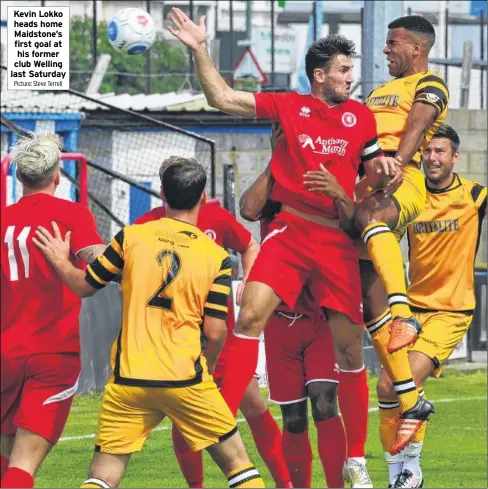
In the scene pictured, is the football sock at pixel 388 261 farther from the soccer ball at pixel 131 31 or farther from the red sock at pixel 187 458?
the soccer ball at pixel 131 31

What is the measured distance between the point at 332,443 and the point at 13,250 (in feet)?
8.28

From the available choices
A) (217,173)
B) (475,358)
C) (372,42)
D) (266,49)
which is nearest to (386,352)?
(372,42)

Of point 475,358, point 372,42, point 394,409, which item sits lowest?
point 475,358

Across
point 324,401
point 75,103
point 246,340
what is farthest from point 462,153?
point 246,340

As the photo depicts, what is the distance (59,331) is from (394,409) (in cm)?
267

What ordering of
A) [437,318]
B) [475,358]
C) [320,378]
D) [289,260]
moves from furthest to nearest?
[475,358] < [437,318] < [320,378] < [289,260]

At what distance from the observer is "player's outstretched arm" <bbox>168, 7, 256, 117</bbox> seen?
29.4 ft

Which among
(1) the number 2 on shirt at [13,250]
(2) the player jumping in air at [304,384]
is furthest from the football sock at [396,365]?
(1) the number 2 on shirt at [13,250]

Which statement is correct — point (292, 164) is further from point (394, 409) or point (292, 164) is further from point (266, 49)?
point (266, 49)

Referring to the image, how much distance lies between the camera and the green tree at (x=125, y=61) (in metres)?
54.0

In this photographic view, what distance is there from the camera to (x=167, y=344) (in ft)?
26.5

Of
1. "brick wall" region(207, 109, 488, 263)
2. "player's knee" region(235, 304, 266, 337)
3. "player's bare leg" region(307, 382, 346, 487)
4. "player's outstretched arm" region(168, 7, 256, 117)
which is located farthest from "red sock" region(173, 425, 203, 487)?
"brick wall" region(207, 109, 488, 263)

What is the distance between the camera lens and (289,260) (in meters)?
9.20

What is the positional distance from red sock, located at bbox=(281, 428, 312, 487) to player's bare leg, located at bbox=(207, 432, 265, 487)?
1.89 m
